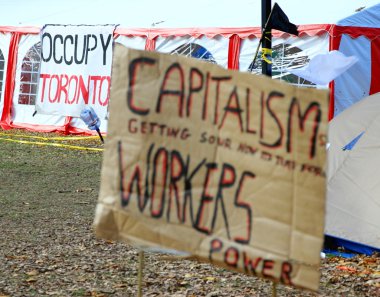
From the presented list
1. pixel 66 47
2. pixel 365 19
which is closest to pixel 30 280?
pixel 365 19

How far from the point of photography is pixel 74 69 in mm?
16438

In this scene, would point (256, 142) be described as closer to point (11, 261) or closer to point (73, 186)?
point (11, 261)

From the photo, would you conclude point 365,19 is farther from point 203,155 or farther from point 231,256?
point 231,256

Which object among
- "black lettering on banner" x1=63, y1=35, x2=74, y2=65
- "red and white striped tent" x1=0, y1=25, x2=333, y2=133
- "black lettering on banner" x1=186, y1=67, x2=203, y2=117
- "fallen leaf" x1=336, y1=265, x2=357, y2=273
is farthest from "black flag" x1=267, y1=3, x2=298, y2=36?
"black lettering on banner" x1=63, y1=35, x2=74, y2=65

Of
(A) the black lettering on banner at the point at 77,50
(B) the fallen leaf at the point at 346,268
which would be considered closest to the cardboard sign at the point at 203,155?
(B) the fallen leaf at the point at 346,268

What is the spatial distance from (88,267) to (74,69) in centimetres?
1094

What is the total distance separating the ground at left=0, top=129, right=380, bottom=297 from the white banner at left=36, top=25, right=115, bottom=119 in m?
6.94

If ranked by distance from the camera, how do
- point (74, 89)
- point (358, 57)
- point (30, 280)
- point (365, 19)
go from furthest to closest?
point (74, 89), point (365, 19), point (358, 57), point (30, 280)

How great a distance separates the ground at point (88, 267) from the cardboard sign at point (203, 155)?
0.66 m

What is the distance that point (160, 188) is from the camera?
3.39m

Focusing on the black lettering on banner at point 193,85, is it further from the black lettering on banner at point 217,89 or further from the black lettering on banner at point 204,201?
the black lettering on banner at point 204,201

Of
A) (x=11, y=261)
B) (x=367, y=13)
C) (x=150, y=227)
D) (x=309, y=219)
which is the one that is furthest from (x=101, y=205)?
(x=367, y=13)

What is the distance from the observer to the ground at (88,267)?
17.6 feet

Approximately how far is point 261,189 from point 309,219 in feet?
0.78
